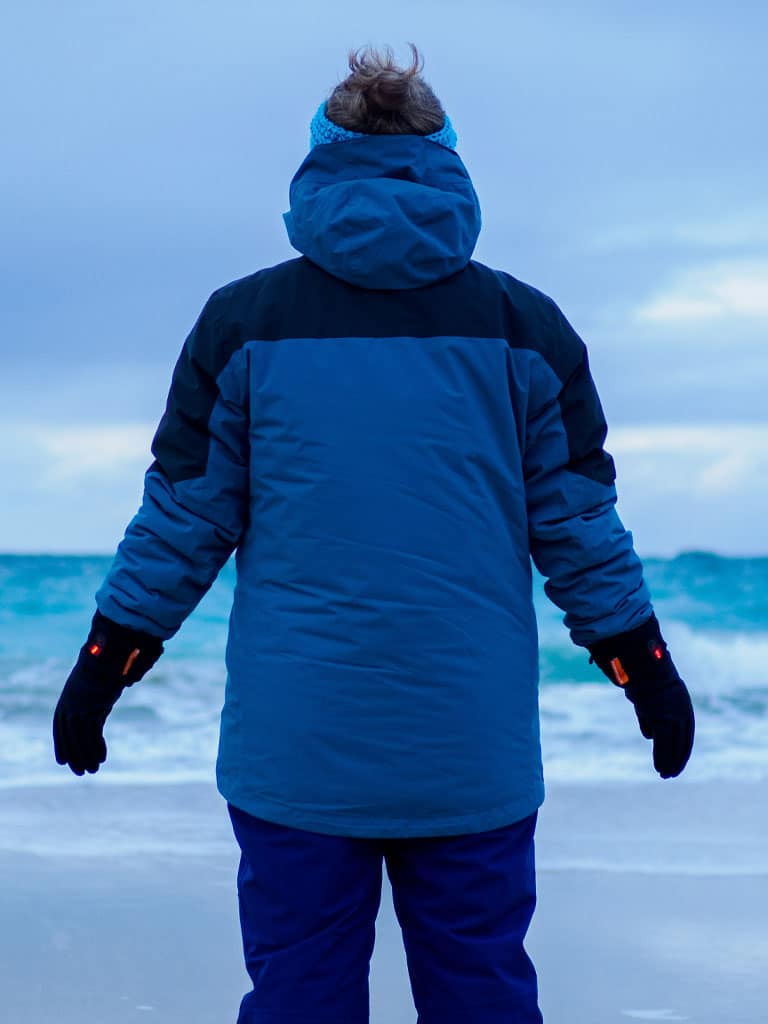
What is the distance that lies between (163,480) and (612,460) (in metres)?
0.69

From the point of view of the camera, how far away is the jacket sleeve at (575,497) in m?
1.92

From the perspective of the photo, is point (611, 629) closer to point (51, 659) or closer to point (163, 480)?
point (163, 480)

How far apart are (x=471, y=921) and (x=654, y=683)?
47cm

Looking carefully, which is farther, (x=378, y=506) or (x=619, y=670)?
(x=619, y=670)

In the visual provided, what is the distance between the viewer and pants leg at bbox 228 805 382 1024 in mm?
1813

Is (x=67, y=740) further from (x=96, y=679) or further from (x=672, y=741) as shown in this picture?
(x=672, y=741)

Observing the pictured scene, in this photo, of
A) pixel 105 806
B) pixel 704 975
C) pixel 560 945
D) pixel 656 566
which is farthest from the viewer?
pixel 656 566

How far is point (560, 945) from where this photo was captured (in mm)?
3545

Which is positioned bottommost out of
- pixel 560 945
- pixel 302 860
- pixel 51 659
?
pixel 51 659

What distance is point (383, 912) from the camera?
3725mm

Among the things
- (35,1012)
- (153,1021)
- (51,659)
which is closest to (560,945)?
(153,1021)

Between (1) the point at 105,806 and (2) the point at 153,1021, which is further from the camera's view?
(1) the point at 105,806

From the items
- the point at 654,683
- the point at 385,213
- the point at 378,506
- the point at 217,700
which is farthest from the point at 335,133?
the point at 217,700

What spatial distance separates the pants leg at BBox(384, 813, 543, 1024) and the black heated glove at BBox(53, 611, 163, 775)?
476 millimetres
